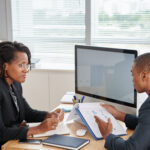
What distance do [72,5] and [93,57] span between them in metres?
1.52

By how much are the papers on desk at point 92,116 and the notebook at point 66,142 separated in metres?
0.11

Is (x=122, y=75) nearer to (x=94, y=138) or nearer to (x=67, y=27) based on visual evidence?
(x=94, y=138)

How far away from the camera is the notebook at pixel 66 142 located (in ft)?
5.79

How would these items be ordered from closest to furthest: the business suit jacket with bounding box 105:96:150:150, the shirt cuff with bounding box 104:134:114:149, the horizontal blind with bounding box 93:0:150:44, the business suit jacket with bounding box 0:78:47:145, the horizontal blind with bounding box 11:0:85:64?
the business suit jacket with bounding box 105:96:150:150
the shirt cuff with bounding box 104:134:114:149
the business suit jacket with bounding box 0:78:47:145
the horizontal blind with bounding box 93:0:150:44
the horizontal blind with bounding box 11:0:85:64

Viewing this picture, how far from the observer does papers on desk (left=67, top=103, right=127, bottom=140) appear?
1934 millimetres

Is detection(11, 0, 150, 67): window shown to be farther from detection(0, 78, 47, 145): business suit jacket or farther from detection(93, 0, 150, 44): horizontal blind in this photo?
detection(0, 78, 47, 145): business suit jacket

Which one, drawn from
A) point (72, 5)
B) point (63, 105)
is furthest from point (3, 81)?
point (72, 5)

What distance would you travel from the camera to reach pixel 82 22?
3639 millimetres

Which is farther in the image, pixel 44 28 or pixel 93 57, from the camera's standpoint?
pixel 44 28

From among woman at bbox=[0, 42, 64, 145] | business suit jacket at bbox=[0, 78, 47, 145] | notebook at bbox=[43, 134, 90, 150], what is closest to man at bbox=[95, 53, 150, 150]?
notebook at bbox=[43, 134, 90, 150]

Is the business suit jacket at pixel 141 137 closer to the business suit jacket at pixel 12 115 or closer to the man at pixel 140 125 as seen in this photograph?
the man at pixel 140 125

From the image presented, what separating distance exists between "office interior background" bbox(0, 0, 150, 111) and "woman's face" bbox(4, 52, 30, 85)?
4.56 feet

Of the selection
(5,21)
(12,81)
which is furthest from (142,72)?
(5,21)

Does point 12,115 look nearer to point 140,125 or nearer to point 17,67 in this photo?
point 17,67
